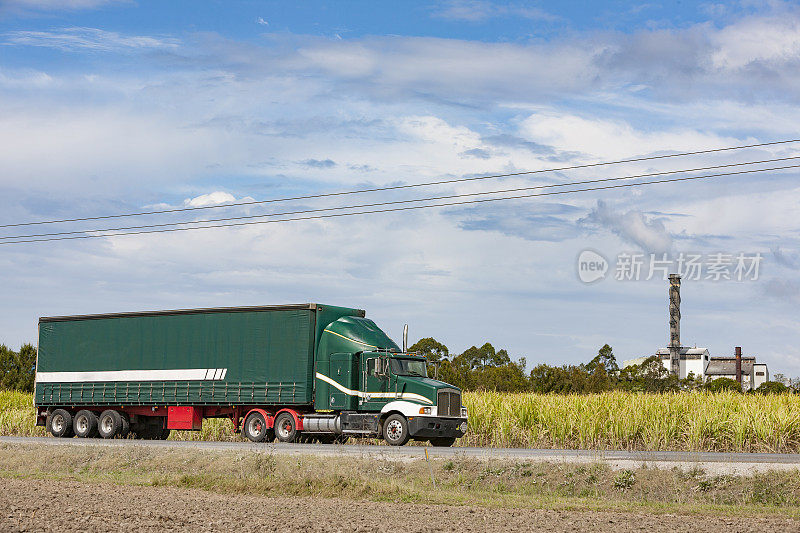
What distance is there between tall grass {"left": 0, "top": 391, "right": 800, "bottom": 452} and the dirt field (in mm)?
13143

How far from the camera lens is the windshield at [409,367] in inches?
1145

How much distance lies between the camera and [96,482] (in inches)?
782

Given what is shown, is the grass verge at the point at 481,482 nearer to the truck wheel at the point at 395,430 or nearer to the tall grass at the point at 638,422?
the truck wheel at the point at 395,430

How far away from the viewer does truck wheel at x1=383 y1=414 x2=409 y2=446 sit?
2820 centimetres

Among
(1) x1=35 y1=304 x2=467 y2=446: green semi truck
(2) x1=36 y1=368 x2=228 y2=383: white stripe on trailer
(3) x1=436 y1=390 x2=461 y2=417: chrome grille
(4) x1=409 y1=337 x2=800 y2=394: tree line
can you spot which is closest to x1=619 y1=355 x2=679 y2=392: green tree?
(4) x1=409 y1=337 x2=800 y2=394: tree line

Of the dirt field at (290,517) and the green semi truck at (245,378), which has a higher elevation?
the green semi truck at (245,378)

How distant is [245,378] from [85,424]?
7.20 meters

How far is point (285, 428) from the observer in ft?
99.2

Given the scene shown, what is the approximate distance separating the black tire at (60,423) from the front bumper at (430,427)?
13431mm

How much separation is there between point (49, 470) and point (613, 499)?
13.1 m

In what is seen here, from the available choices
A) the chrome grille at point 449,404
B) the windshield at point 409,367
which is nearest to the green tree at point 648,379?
the windshield at point 409,367

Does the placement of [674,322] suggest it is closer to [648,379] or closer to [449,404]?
[648,379]

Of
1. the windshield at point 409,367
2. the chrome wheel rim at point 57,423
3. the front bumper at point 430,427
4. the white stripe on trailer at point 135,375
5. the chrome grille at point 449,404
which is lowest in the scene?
the chrome wheel rim at point 57,423

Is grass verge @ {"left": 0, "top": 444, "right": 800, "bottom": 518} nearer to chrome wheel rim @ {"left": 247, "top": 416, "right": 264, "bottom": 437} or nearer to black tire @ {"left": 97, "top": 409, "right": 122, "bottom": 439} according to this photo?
chrome wheel rim @ {"left": 247, "top": 416, "right": 264, "bottom": 437}
